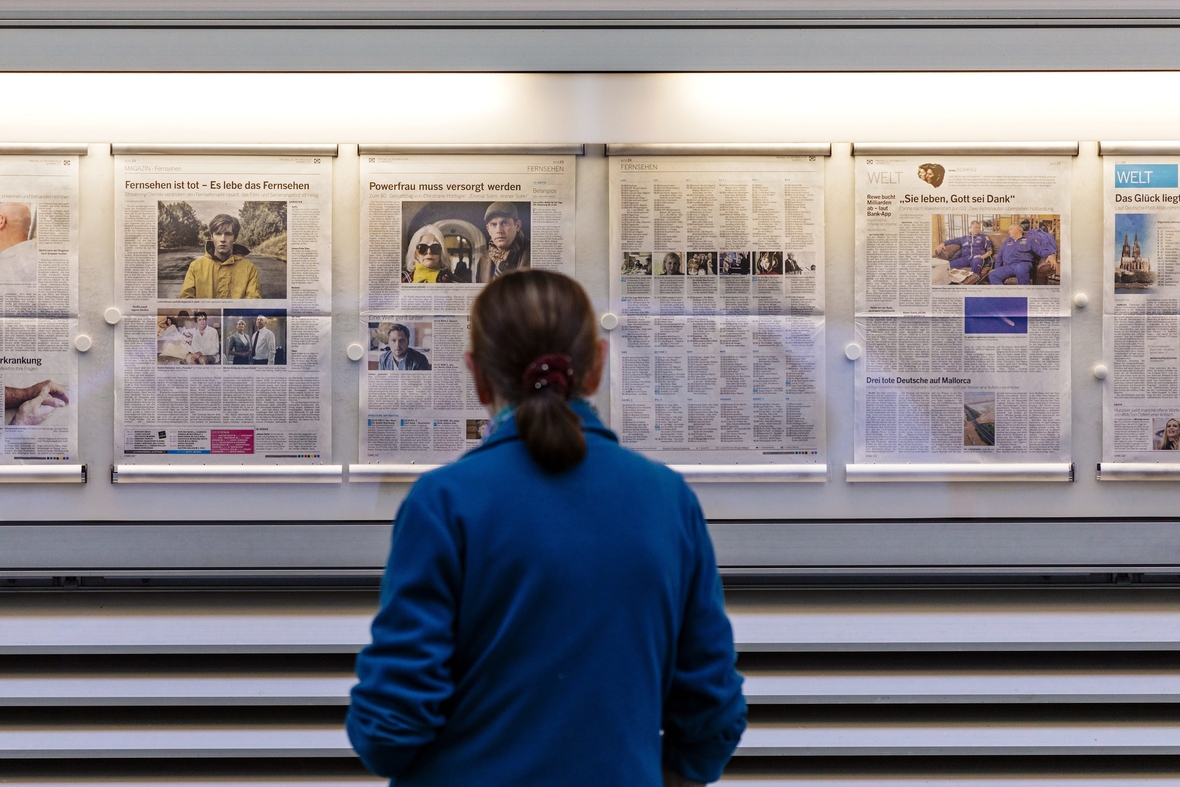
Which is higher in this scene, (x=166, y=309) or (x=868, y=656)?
(x=166, y=309)

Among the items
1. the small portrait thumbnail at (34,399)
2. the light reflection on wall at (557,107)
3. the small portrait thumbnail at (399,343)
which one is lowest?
the small portrait thumbnail at (34,399)

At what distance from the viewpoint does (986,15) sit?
220 cm

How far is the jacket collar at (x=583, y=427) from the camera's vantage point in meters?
1.04

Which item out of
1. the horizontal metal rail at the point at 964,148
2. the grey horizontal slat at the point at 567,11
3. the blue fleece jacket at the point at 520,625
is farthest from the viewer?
the horizontal metal rail at the point at 964,148

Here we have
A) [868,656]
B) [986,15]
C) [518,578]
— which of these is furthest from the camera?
[868,656]

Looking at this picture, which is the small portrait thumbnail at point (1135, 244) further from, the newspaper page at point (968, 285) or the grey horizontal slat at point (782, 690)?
the grey horizontal slat at point (782, 690)

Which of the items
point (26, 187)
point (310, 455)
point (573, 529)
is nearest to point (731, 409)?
point (310, 455)

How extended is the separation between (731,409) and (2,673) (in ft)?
7.18

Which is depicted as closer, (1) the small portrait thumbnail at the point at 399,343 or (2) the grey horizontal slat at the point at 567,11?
(2) the grey horizontal slat at the point at 567,11

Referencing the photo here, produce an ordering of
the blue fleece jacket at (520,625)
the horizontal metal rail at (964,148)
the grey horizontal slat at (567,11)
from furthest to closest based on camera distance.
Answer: the horizontal metal rail at (964,148) < the grey horizontal slat at (567,11) < the blue fleece jacket at (520,625)

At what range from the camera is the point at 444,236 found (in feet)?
7.49

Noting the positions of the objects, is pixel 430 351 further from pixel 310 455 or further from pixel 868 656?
pixel 868 656

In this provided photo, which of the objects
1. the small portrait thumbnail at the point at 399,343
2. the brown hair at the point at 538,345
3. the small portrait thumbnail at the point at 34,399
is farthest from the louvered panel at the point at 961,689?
the small portrait thumbnail at the point at 34,399

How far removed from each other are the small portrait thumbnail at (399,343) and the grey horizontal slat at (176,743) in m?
1.03
